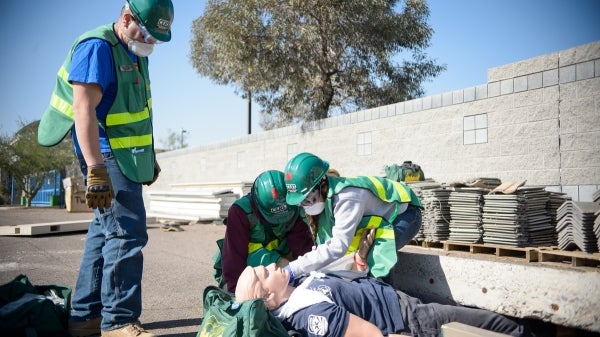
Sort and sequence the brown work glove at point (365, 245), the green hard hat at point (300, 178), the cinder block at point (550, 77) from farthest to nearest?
the cinder block at point (550, 77)
the brown work glove at point (365, 245)
the green hard hat at point (300, 178)

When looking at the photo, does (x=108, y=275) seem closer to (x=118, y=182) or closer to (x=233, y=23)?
(x=118, y=182)

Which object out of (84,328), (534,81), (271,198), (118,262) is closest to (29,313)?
(84,328)

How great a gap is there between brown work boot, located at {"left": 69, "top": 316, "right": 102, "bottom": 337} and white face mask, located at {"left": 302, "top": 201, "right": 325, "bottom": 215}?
171 centimetres

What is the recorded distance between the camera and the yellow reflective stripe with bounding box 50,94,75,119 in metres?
3.08

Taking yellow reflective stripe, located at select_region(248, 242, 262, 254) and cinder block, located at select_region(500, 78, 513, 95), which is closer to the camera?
yellow reflective stripe, located at select_region(248, 242, 262, 254)

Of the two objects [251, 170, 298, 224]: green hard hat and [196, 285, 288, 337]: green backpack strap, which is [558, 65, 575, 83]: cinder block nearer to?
[251, 170, 298, 224]: green hard hat

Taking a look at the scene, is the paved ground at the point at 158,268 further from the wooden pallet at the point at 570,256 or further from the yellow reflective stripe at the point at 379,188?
the wooden pallet at the point at 570,256

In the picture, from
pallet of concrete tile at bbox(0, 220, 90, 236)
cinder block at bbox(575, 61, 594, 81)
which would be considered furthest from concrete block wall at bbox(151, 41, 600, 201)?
pallet of concrete tile at bbox(0, 220, 90, 236)

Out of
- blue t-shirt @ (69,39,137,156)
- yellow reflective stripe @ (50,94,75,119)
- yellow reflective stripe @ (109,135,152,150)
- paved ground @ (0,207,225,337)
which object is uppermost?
blue t-shirt @ (69,39,137,156)

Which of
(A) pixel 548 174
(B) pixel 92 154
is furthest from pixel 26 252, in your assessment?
(A) pixel 548 174

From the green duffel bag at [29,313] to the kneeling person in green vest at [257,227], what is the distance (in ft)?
3.83

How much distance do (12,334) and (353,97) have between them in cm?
1747

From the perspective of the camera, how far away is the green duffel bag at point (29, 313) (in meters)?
2.87

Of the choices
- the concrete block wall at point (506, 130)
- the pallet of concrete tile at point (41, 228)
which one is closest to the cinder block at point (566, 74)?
the concrete block wall at point (506, 130)
